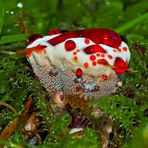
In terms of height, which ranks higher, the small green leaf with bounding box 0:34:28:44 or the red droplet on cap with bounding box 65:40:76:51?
the small green leaf with bounding box 0:34:28:44

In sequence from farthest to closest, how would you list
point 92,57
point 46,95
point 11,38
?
point 11,38 < point 46,95 < point 92,57

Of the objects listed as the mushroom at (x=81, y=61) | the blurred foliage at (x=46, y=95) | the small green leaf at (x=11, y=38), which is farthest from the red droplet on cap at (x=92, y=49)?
the small green leaf at (x=11, y=38)

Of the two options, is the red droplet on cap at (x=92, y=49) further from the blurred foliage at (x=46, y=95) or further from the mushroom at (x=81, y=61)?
the blurred foliage at (x=46, y=95)

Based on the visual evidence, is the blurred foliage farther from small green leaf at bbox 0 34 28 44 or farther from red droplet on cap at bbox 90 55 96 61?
red droplet on cap at bbox 90 55 96 61

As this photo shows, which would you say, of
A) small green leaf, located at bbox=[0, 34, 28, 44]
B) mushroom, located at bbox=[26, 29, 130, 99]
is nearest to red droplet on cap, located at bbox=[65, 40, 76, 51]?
mushroom, located at bbox=[26, 29, 130, 99]

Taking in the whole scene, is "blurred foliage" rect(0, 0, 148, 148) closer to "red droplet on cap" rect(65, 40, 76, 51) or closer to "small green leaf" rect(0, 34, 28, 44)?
"small green leaf" rect(0, 34, 28, 44)

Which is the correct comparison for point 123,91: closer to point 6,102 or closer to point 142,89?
point 142,89

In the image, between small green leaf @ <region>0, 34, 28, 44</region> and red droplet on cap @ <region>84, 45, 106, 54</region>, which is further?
small green leaf @ <region>0, 34, 28, 44</region>

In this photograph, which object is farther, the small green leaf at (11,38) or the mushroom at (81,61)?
the small green leaf at (11,38)

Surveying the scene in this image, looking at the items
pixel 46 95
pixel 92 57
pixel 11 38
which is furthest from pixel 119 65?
pixel 11 38

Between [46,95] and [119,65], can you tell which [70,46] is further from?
[46,95]
